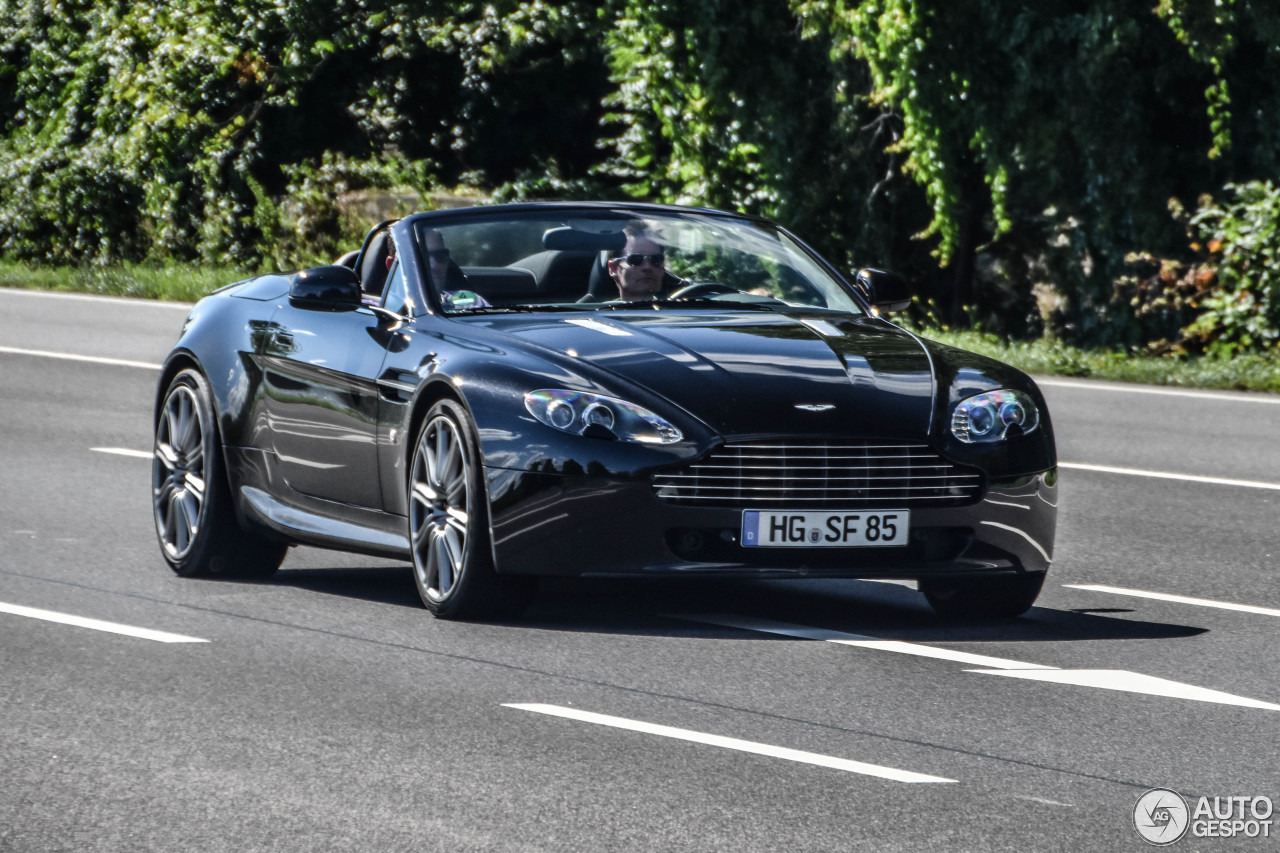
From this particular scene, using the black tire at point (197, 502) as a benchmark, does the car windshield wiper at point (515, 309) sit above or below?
above

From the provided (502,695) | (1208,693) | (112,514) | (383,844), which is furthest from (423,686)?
(112,514)

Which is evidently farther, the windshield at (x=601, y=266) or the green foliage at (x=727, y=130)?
the green foliage at (x=727, y=130)

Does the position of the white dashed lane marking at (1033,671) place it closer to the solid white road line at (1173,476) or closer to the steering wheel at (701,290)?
the steering wheel at (701,290)

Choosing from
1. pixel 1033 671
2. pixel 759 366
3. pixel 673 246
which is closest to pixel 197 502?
pixel 673 246

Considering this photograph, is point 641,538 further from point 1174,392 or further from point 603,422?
point 1174,392

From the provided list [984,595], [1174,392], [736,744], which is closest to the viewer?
[736,744]

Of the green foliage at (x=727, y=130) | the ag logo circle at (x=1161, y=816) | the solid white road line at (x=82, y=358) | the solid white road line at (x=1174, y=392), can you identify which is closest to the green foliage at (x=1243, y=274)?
the green foliage at (x=727, y=130)

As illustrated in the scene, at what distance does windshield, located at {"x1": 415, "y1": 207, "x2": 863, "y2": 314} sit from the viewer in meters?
8.30

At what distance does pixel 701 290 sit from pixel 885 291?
2.49 ft

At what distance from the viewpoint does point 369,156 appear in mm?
32781

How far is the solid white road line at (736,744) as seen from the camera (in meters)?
5.41

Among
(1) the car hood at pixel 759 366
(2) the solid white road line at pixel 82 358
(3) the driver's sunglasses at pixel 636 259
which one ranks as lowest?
(2) the solid white road line at pixel 82 358

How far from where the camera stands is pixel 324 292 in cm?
820

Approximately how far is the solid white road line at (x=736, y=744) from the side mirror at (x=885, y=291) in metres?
3.08
